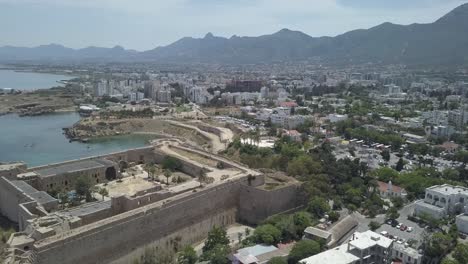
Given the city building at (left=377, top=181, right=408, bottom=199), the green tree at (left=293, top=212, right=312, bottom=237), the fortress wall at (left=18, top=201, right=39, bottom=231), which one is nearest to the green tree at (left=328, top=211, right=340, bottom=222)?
the green tree at (left=293, top=212, right=312, bottom=237)

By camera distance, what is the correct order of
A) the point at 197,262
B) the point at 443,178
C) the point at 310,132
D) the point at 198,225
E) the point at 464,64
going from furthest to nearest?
the point at 464,64, the point at 310,132, the point at 443,178, the point at 198,225, the point at 197,262

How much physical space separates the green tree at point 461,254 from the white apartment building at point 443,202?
4.06 metres

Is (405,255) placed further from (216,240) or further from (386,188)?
(386,188)

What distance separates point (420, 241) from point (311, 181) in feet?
21.0

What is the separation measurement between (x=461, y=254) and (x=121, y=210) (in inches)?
509

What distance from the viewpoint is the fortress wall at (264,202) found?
2000 cm

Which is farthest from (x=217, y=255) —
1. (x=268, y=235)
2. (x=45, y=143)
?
(x=45, y=143)

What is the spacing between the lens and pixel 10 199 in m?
18.8

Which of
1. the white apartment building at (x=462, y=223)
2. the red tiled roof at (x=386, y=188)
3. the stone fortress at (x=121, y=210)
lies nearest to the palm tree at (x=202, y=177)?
the stone fortress at (x=121, y=210)

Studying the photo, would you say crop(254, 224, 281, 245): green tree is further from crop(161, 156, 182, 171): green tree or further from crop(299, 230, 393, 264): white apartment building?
crop(161, 156, 182, 171): green tree

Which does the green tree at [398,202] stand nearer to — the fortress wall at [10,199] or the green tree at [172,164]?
the green tree at [172,164]

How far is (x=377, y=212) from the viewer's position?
20.5 m

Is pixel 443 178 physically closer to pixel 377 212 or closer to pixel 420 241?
pixel 377 212

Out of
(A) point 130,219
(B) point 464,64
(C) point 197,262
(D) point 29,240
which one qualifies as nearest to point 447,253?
(C) point 197,262
